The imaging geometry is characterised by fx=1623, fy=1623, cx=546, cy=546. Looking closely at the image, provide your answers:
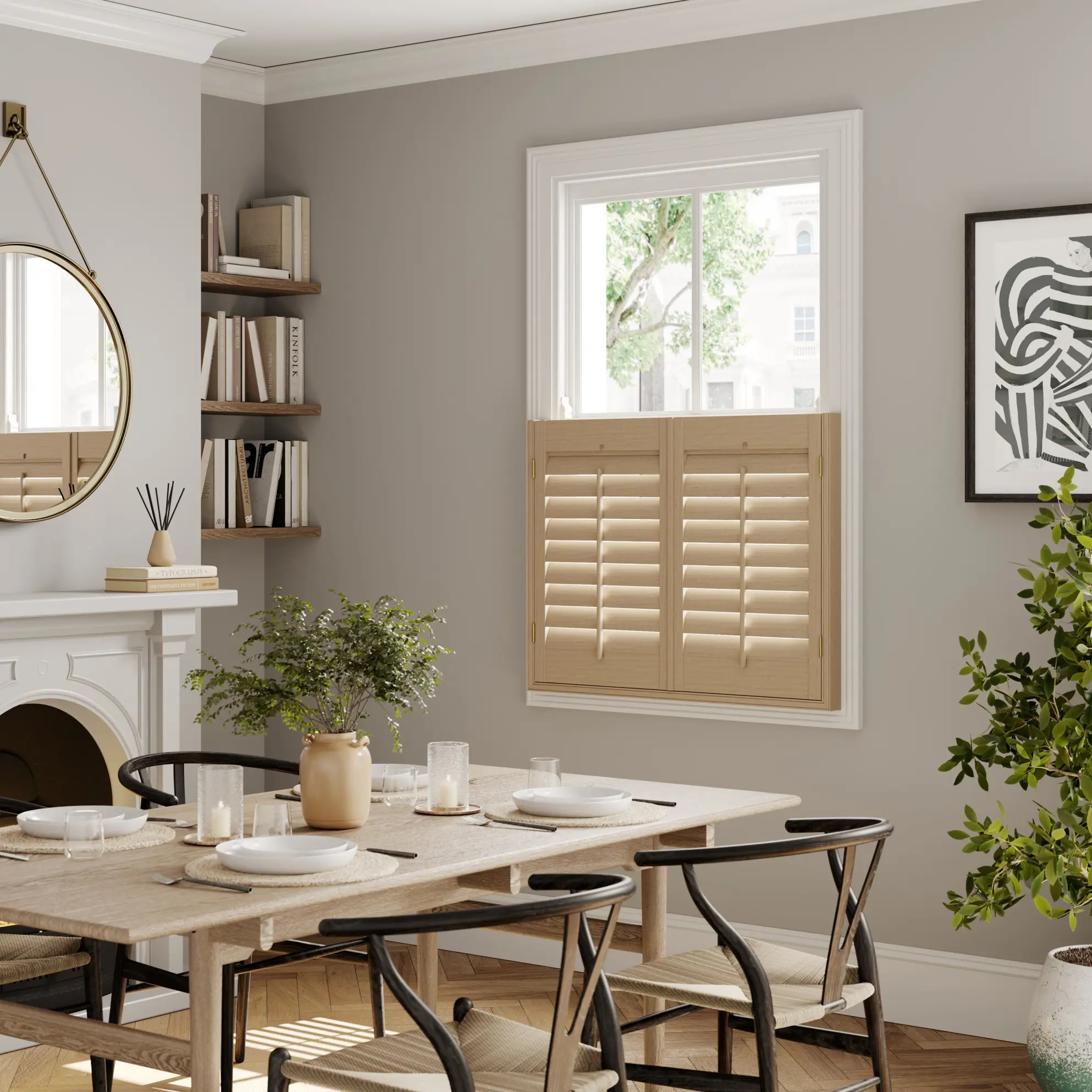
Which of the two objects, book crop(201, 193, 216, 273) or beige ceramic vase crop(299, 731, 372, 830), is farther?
book crop(201, 193, 216, 273)

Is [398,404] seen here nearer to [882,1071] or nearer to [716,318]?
[716,318]

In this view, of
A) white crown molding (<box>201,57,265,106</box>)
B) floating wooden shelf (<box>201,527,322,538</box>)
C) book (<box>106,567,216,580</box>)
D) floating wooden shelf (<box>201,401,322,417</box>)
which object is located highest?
white crown molding (<box>201,57,265,106</box>)

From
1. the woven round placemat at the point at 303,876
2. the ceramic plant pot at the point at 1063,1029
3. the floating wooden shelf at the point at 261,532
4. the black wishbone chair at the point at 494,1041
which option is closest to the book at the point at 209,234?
the floating wooden shelf at the point at 261,532

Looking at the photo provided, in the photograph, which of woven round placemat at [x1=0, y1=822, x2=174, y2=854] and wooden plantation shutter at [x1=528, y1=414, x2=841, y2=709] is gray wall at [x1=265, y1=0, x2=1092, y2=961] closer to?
wooden plantation shutter at [x1=528, y1=414, x2=841, y2=709]

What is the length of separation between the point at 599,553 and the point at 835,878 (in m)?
2.05

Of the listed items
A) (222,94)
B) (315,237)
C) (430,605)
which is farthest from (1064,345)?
(222,94)

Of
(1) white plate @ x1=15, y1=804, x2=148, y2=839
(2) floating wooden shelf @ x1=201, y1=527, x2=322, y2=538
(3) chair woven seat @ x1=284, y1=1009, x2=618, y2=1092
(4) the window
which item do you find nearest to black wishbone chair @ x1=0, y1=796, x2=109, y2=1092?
(1) white plate @ x1=15, y1=804, x2=148, y2=839

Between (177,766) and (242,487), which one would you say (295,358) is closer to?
(242,487)

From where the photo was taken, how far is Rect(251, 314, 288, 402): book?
5.62 metres

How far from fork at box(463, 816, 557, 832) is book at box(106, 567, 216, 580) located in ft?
5.97

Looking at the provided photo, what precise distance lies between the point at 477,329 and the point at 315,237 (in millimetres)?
798

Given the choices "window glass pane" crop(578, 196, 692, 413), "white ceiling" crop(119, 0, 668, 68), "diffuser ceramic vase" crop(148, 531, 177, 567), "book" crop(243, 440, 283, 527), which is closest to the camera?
"diffuser ceramic vase" crop(148, 531, 177, 567)

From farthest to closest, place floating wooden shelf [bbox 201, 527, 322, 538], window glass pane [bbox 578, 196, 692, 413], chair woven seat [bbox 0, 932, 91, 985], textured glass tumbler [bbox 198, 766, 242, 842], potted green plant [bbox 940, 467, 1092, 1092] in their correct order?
floating wooden shelf [bbox 201, 527, 322, 538] < window glass pane [bbox 578, 196, 692, 413] < potted green plant [bbox 940, 467, 1092, 1092] < chair woven seat [bbox 0, 932, 91, 985] < textured glass tumbler [bbox 198, 766, 242, 842]

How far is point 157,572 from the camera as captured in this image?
4652mm
